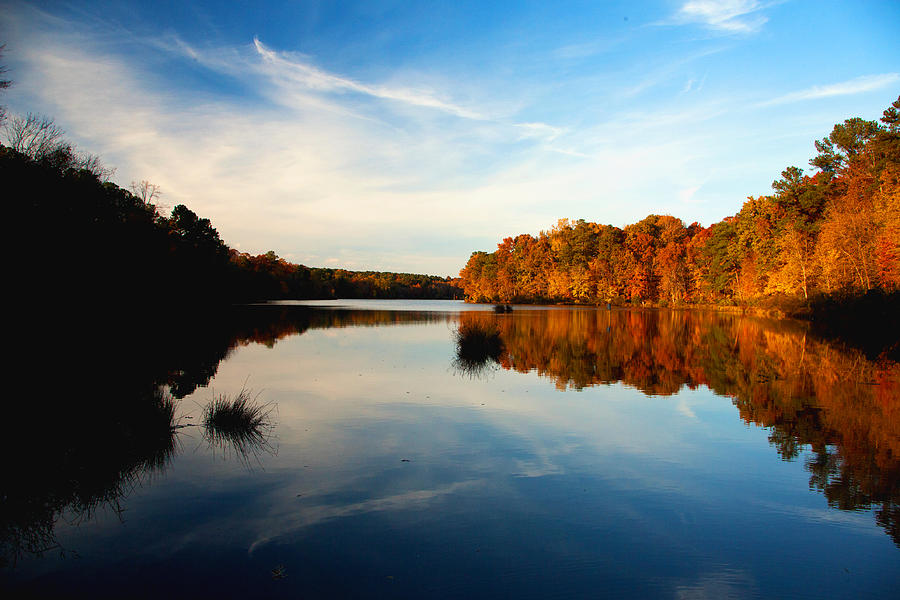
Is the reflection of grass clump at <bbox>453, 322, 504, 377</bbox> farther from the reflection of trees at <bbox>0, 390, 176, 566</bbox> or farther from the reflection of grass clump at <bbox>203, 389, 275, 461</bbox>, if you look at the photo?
the reflection of trees at <bbox>0, 390, 176, 566</bbox>

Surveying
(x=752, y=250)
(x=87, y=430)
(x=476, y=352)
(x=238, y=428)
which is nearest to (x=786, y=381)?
(x=476, y=352)

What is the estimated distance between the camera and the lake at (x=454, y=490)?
434 centimetres

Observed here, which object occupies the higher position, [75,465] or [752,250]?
[752,250]

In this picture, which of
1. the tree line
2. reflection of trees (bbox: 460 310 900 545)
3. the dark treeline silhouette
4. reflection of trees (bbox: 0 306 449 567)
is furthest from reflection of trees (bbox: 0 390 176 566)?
the tree line

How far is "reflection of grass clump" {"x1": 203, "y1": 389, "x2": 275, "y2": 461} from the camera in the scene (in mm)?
8078

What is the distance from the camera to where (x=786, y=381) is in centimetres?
1402

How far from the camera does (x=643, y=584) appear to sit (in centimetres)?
425

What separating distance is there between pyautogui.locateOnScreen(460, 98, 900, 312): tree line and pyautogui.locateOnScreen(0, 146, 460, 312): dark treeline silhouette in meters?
42.0

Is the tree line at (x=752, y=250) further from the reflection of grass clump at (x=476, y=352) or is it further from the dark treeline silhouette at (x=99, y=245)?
the dark treeline silhouette at (x=99, y=245)

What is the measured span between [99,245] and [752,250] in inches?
2503

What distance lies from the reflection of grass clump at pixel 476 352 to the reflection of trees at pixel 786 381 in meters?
0.64

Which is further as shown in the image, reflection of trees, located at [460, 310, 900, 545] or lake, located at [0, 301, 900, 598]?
reflection of trees, located at [460, 310, 900, 545]

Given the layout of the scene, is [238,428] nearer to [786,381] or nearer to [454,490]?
[454,490]

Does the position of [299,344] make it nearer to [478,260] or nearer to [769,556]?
[769,556]
